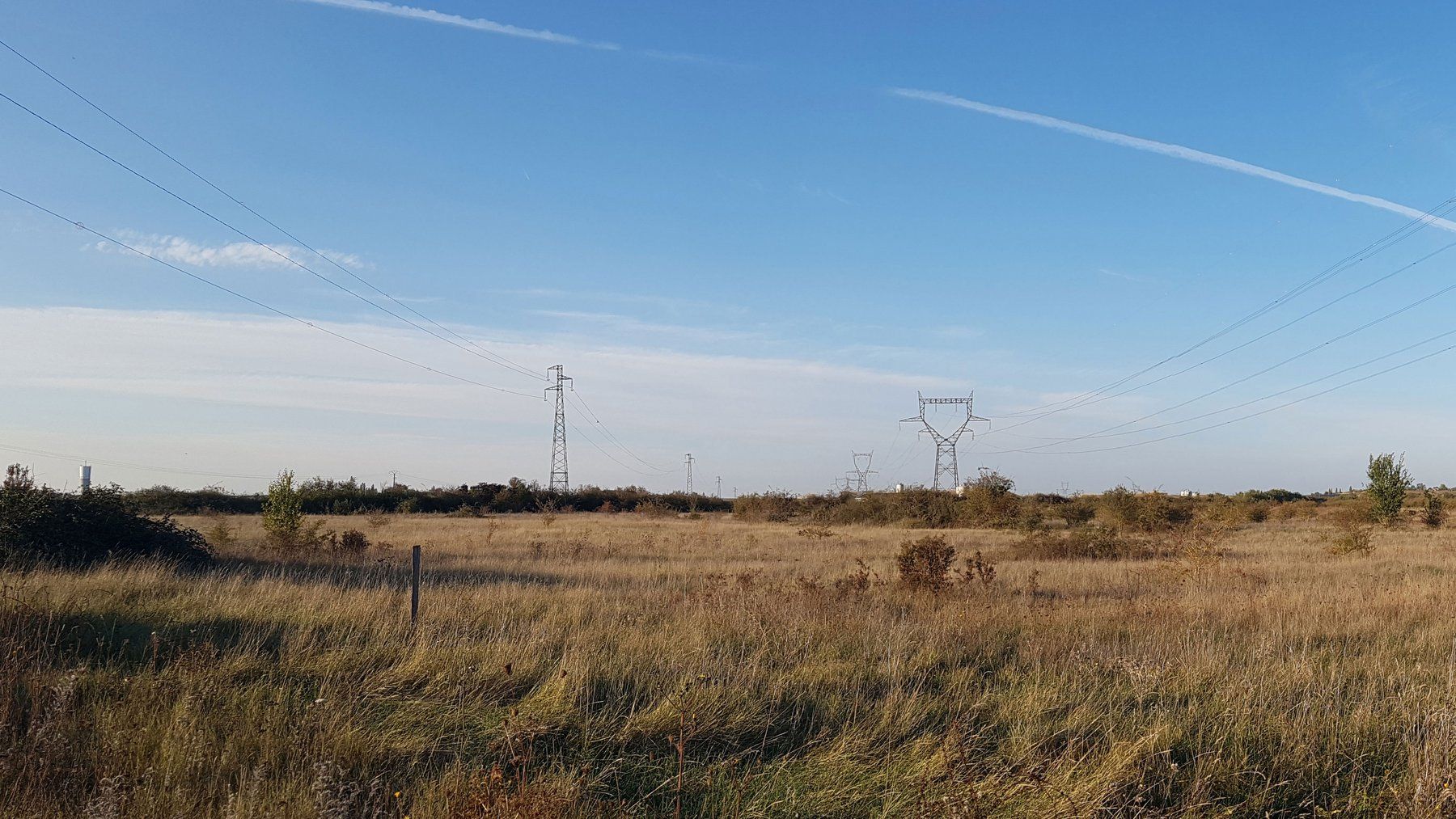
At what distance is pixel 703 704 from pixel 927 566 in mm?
9024

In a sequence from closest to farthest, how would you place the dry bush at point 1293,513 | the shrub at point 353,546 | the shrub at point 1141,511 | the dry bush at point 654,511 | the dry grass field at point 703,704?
the dry grass field at point 703,704 → the shrub at point 353,546 → the shrub at point 1141,511 → the dry bush at point 1293,513 → the dry bush at point 654,511

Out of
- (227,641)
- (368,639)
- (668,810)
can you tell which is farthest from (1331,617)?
(227,641)

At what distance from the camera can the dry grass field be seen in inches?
196

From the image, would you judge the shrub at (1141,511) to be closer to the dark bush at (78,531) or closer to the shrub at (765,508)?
the shrub at (765,508)

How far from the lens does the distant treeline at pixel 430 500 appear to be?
Result: 57938 millimetres

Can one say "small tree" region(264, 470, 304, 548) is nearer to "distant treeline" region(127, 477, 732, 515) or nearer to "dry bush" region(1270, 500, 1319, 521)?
"distant treeline" region(127, 477, 732, 515)

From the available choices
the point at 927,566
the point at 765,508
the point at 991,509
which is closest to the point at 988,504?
the point at 991,509

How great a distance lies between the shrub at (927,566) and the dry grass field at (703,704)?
1654 mm

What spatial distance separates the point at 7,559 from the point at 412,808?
13385 mm

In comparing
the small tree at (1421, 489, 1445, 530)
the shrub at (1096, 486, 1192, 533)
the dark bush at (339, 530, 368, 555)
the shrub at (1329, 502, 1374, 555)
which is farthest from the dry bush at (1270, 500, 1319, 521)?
the dark bush at (339, 530, 368, 555)

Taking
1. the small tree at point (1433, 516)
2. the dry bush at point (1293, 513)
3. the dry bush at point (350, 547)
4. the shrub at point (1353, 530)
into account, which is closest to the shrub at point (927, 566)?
the dry bush at point (350, 547)

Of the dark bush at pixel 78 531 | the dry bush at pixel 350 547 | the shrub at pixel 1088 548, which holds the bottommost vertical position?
the shrub at pixel 1088 548

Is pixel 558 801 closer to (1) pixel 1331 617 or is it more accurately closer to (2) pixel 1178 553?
(1) pixel 1331 617

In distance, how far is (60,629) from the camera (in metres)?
7.83
